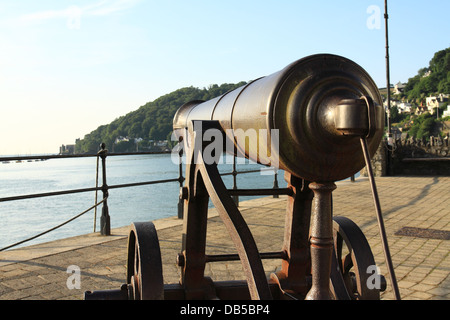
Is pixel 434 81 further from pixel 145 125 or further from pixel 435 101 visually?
pixel 145 125

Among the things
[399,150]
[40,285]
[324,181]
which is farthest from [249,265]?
[399,150]

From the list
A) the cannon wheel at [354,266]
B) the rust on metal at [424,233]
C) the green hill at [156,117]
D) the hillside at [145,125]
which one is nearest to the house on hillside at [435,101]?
the hillside at [145,125]

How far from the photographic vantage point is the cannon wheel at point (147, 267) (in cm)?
245

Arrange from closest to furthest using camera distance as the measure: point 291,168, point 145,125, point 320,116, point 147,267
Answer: point 320,116, point 291,168, point 147,267, point 145,125

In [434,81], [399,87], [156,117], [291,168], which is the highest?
[399,87]

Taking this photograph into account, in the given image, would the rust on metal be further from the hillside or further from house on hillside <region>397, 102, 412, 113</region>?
house on hillside <region>397, 102, 412, 113</region>

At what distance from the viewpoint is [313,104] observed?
1.70m

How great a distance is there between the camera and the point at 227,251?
5.32 metres

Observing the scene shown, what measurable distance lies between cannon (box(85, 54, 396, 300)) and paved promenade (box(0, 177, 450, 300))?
1.13m

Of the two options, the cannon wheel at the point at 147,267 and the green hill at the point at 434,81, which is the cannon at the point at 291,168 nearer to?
the cannon wheel at the point at 147,267

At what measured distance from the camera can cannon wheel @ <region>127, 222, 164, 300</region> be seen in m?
2.45

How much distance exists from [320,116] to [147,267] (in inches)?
54.3

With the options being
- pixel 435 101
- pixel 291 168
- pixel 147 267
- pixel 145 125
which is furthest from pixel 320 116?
pixel 435 101
